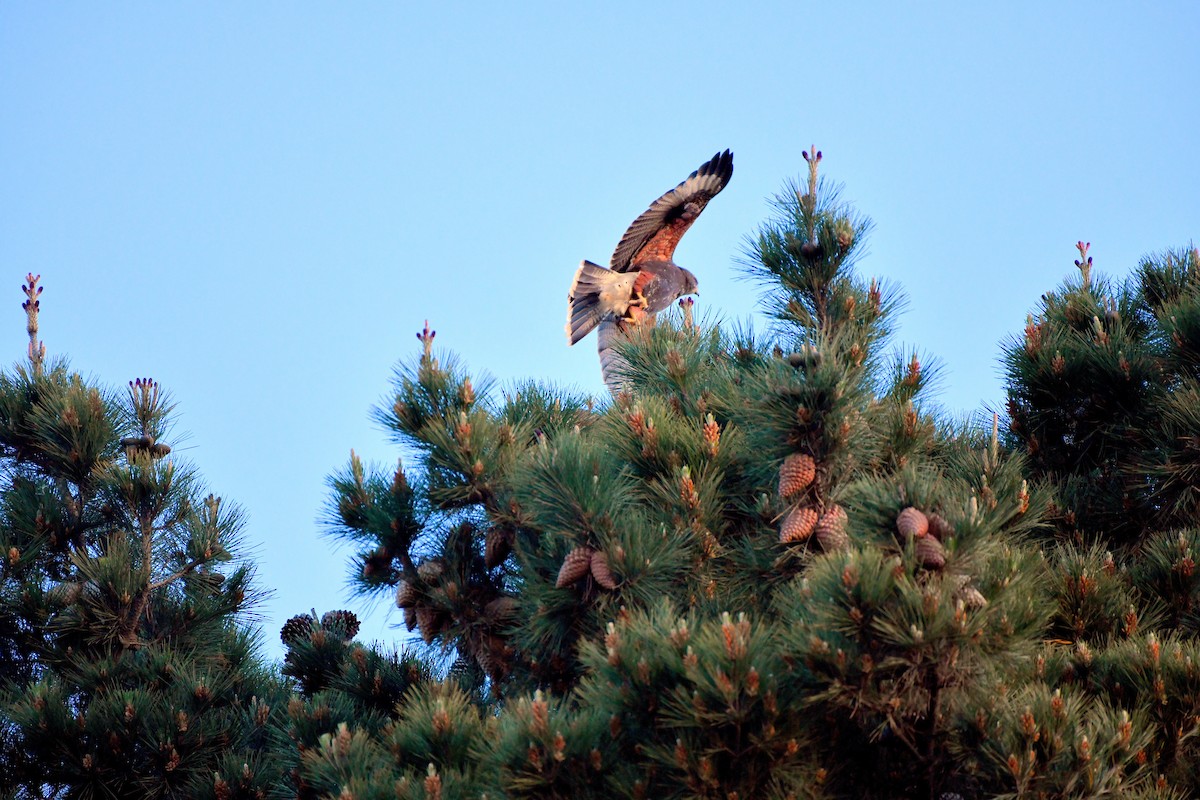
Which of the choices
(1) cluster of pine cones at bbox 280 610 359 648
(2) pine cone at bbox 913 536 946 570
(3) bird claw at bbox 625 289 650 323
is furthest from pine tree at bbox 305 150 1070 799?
(3) bird claw at bbox 625 289 650 323

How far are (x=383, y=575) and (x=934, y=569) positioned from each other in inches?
120

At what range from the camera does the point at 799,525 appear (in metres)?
5.85

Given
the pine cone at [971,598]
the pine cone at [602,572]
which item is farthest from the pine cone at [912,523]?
the pine cone at [602,572]

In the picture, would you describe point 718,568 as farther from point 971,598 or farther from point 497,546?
point 971,598

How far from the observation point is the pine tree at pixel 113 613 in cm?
775

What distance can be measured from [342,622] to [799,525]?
3440 millimetres

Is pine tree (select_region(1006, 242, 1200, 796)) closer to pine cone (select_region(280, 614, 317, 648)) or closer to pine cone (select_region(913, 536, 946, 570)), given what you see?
pine cone (select_region(913, 536, 946, 570))

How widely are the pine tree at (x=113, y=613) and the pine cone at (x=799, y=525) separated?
124 inches

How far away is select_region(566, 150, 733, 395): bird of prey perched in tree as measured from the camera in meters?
10.4

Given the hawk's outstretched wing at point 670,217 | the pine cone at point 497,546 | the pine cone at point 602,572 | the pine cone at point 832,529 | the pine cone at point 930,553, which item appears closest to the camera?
the pine cone at point 930,553

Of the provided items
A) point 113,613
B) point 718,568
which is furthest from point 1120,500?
point 113,613

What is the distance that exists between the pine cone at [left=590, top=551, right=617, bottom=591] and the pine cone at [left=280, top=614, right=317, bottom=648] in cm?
269

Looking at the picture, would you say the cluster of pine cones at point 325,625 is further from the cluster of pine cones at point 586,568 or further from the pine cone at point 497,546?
the cluster of pine cones at point 586,568

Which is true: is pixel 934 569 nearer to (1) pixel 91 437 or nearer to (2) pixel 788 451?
(2) pixel 788 451
